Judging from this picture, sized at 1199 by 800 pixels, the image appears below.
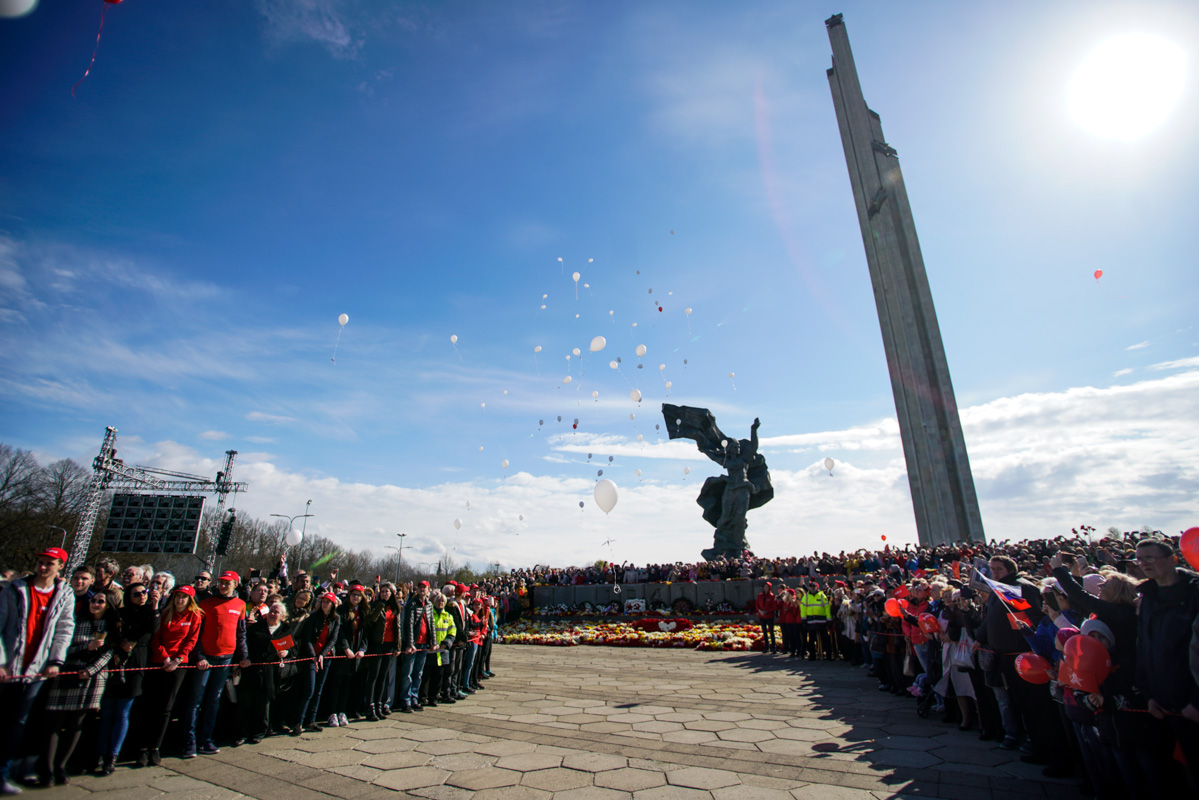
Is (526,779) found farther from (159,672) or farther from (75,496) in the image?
(75,496)

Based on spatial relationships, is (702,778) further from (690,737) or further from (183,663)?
(183,663)

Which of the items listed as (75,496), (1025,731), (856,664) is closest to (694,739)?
(1025,731)

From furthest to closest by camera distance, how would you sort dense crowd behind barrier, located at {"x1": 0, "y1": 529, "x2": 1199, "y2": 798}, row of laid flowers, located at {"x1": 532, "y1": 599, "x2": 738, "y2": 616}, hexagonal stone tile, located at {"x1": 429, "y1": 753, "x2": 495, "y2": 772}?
row of laid flowers, located at {"x1": 532, "y1": 599, "x2": 738, "y2": 616}, hexagonal stone tile, located at {"x1": 429, "y1": 753, "x2": 495, "y2": 772}, dense crowd behind barrier, located at {"x1": 0, "y1": 529, "x2": 1199, "y2": 798}

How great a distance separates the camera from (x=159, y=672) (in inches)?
210

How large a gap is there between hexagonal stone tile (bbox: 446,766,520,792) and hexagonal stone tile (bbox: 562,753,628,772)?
560mm

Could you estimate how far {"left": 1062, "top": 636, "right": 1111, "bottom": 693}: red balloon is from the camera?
12.0ft

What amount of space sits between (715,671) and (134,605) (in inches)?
385

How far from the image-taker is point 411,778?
461 centimetres

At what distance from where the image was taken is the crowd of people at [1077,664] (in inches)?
133

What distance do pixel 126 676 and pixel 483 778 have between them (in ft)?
11.6

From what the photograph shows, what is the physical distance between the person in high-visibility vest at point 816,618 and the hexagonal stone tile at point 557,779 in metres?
9.44

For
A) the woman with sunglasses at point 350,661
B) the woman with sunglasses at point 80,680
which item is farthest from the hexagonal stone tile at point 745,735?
the woman with sunglasses at point 80,680

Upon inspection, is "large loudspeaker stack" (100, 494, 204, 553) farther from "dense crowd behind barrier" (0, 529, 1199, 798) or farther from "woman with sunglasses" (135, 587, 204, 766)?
"woman with sunglasses" (135, 587, 204, 766)

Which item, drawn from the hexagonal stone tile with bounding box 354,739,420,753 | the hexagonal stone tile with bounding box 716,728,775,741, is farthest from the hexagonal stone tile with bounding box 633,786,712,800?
the hexagonal stone tile with bounding box 354,739,420,753
